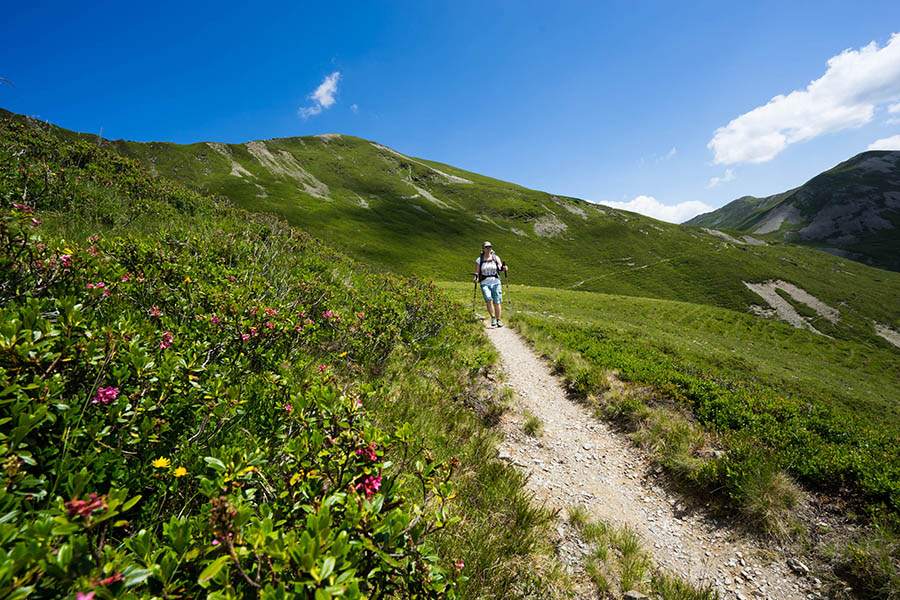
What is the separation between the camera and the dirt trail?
4.23 metres

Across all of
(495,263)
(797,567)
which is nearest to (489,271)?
(495,263)

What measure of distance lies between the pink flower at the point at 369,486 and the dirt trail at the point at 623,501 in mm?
3202

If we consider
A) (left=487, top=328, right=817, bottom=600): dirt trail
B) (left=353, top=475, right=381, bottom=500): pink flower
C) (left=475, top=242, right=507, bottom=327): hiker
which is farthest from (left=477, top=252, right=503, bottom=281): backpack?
(left=353, top=475, right=381, bottom=500): pink flower

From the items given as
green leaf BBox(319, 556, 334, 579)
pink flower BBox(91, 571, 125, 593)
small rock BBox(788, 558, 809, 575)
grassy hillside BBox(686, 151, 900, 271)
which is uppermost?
grassy hillside BBox(686, 151, 900, 271)

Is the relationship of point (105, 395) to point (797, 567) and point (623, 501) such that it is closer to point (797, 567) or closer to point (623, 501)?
point (623, 501)

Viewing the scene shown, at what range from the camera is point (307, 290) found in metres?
6.60

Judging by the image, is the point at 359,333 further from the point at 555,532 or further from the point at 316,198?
the point at 316,198

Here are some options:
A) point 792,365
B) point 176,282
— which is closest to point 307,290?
point 176,282

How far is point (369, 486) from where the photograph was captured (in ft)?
6.50

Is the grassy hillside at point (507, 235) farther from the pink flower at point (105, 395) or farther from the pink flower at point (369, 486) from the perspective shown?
the pink flower at point (369, 486)

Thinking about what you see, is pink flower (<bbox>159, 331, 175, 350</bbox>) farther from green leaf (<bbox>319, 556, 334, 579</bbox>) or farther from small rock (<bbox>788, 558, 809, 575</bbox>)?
small rock (<bbox>788, 558, 809, 575</bbox>)

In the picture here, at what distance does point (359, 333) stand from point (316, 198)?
12396cm

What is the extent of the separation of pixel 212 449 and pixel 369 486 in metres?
1.15

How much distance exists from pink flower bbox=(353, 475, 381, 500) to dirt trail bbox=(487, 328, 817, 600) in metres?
3.20
